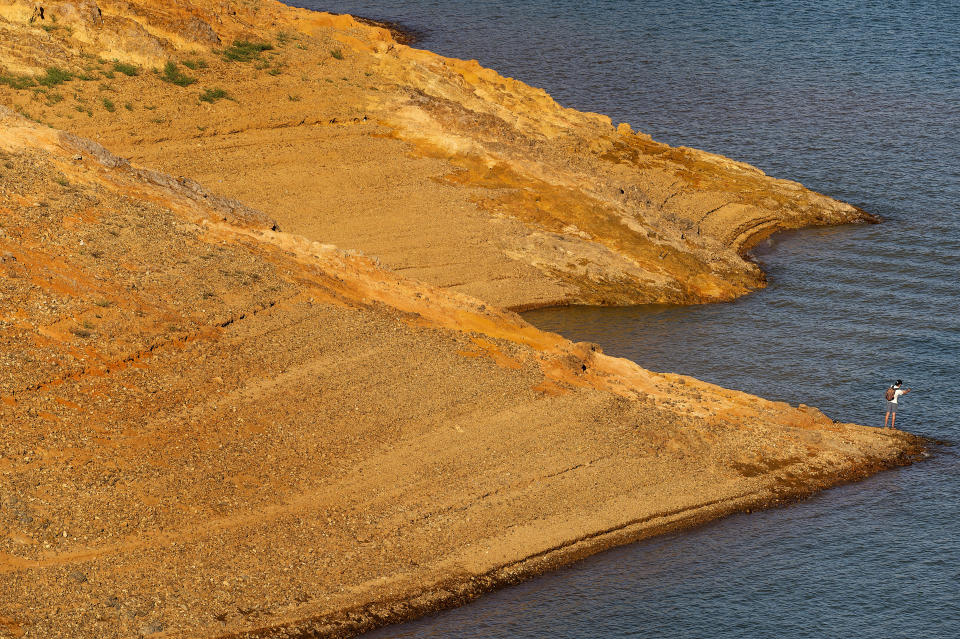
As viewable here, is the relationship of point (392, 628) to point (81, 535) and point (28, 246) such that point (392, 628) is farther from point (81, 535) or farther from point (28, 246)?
point (28, 246)

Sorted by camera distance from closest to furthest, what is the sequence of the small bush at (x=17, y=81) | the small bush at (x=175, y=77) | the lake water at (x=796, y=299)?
the lake water at (x=796, y=299) < the small bush at (x=17, y=81) < the small bush at (x=175, y=77)

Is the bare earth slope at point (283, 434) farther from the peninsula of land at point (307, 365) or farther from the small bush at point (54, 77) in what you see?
the small bush at point (54, 77)

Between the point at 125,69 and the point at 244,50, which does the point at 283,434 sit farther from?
the point at 244,50

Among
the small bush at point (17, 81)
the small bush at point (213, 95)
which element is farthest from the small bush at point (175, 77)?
the small bush at point (17, 81)

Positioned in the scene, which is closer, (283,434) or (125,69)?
(283,434)

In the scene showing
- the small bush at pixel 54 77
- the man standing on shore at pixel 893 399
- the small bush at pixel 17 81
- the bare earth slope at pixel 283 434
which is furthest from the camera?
the small bush at pixel 54 77

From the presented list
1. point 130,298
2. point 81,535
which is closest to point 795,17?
point 130,298

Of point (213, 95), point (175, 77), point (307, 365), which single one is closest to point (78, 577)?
point (307, 365)
